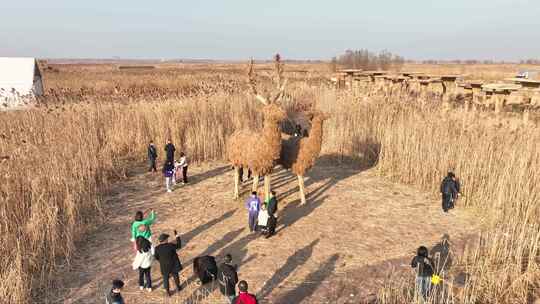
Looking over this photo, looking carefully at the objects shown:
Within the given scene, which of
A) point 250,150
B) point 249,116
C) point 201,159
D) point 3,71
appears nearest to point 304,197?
point 250,150

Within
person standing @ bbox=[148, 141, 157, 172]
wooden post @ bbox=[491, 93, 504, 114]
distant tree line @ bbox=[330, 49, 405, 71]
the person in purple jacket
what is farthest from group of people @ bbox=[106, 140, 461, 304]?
distant tree line @ bbox=[330, 49, 405, 71]

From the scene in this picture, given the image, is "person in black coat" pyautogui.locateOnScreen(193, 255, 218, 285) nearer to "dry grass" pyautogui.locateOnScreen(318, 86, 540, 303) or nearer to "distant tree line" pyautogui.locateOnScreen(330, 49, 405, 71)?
"dry grass" pyautogui.locateOnScreen(318, 86, 540, 303)

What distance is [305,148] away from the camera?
721cm

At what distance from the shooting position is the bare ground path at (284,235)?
16.0 ft

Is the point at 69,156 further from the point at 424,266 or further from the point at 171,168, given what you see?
the point at 424,266

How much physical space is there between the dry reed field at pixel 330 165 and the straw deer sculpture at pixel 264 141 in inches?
101

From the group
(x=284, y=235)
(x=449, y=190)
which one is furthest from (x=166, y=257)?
(x=449, y=190)

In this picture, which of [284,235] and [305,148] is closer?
[284,235]

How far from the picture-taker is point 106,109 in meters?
12.4

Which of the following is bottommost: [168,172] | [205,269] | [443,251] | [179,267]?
[443,251]

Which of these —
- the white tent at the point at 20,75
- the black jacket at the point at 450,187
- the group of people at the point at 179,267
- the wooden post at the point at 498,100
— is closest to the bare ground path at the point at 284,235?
the group of people at the point at 179,267

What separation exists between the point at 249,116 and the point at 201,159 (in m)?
3.28

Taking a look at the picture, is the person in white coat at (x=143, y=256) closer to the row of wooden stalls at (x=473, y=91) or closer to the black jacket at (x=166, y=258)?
the black jacket at (x=166, y=258)

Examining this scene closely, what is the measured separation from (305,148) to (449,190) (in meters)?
3.22
